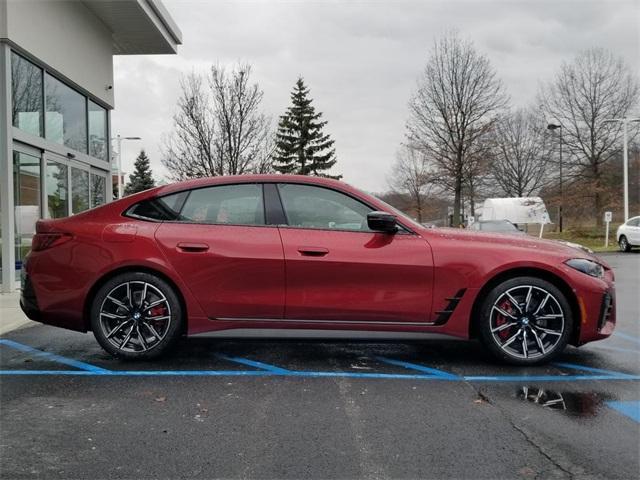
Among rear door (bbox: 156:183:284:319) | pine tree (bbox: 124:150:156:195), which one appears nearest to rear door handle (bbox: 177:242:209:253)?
rear door (bbox: 156:183:284:319)

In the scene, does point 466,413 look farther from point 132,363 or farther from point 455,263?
point 132,363

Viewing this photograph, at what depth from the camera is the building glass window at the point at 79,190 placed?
39.9ft

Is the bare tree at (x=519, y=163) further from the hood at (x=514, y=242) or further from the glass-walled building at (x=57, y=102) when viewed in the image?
the hood at (x=514, y=242)

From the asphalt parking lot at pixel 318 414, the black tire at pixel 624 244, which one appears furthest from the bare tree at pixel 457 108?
the asphalt parking lot at pixel 318 414

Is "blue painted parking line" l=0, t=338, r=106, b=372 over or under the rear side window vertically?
under

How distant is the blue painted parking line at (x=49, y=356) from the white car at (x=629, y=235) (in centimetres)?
2230

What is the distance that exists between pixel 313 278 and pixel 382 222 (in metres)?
0.71

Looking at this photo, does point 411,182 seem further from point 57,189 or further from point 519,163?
point 57,189

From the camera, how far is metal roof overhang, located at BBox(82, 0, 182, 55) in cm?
1262


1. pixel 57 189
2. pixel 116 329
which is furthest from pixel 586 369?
pixel 57 189

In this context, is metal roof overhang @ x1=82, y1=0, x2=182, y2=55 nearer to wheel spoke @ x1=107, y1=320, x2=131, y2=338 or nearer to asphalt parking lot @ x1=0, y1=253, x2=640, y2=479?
asphalt parking lot @ x1=0, y1=253, x2=640, y2=479

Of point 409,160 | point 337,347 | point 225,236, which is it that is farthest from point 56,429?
point 409,160

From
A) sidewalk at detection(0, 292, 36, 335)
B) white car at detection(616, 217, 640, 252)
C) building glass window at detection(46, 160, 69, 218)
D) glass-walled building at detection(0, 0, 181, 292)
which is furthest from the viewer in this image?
white car at detection(616, 217, 640, 252)

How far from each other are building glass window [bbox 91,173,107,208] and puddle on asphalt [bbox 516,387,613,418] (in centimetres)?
1190
